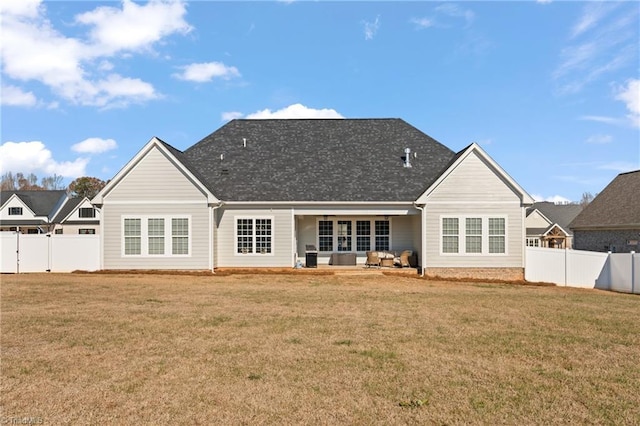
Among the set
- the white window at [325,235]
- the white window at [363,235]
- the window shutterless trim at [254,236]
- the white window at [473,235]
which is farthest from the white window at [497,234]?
the window shutterless trim at [254,236]

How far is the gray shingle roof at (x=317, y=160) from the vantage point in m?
22.4

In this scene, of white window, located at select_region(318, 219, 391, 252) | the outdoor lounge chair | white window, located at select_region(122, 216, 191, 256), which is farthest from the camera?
white window, located at select_region(318, 219, 391, 252)

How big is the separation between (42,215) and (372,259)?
46.4 m

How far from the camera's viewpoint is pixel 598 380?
6.31 meters

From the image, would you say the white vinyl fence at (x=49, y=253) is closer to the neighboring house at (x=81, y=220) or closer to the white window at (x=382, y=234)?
the white window at (x=382, y=234)

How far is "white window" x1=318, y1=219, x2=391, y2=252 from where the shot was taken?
23594 millimetres

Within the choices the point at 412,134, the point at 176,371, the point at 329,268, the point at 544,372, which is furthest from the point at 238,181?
the point at 544,372

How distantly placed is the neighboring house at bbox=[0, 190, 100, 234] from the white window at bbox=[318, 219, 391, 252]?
129 ft

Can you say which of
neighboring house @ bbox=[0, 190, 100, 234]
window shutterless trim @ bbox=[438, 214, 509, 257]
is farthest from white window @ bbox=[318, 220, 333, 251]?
neighboring house @ bbox=[0, 190, 100, 234]

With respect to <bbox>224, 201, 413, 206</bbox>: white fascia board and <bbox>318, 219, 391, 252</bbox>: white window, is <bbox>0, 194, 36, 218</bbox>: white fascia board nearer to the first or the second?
<bbox>224, 201, 413, 206</bbox>: white fascia board

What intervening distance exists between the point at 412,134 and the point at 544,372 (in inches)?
840

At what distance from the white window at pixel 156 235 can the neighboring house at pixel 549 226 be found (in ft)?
140

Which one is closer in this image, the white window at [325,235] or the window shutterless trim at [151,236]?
the window shutterless trim at [151,236]

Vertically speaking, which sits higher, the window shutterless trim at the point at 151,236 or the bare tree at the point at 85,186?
the bare tree at the point at 85,186
